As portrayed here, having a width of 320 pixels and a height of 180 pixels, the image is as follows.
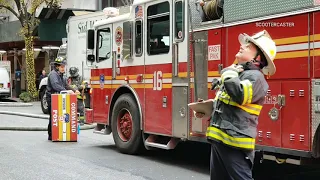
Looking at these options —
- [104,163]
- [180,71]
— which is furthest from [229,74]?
[104,163]

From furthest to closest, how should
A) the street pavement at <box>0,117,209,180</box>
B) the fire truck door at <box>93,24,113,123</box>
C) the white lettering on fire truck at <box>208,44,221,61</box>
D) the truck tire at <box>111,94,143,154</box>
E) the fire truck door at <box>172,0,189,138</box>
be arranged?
1. the fire truck door at <box>93,24,113,123</box>
2. the truck tire at <box>111,94,143,154</box>
3. the fire truck door at <box>172,0,189,138</box>
4. the street pavement at <box>0,117,209,180</box>
5. the white lettering on fire truck at <box>208,44,221,61</box>

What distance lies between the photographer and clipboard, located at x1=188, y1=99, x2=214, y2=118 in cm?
424

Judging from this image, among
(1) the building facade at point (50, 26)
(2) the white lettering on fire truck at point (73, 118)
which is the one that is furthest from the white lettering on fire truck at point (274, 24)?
(1) the building facade at point (50, 26)

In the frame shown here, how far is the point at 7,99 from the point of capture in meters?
29.4

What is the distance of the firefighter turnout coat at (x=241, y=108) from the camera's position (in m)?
3.78

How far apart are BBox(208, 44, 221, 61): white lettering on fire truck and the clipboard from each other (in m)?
2.65

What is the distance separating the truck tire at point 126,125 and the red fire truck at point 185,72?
0.02 metres

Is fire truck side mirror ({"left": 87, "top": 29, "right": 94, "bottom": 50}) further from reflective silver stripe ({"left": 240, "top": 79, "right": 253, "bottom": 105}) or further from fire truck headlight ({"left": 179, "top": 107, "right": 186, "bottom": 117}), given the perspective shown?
reflective silver stripe ({"left": 240, "top": 79, "right": 253, "bottom": 105})

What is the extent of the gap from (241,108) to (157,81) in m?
4.46

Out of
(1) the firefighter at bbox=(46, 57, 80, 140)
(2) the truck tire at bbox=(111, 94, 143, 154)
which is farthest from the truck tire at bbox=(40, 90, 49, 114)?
(2) the truck tire at bbox=(111, 94, 143, 154)

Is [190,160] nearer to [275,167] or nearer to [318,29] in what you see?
[275,167]

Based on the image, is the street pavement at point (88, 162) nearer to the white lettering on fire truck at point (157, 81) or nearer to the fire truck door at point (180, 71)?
the fire truck door at point (180, 71)

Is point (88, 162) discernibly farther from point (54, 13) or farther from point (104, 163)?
point (54, 13)

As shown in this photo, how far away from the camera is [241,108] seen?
386 centimetres
